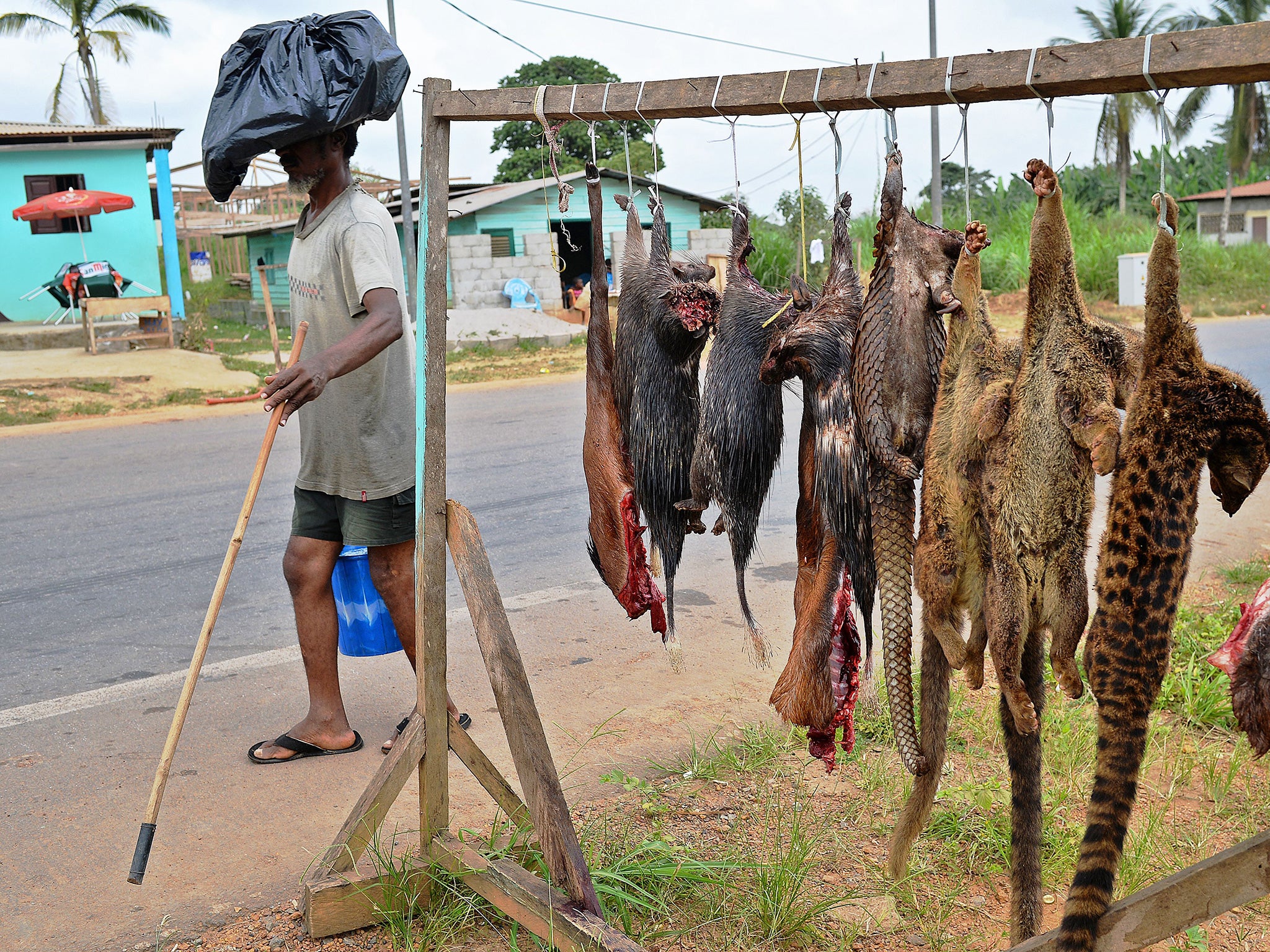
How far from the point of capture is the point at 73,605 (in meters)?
4.93

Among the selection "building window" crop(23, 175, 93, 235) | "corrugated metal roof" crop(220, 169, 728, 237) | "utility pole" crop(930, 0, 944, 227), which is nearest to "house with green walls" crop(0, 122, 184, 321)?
"building window" crop(23, 175, 93, 235)

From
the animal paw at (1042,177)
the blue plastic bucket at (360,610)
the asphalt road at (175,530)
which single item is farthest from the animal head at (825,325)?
the asphalt road at (175,530)

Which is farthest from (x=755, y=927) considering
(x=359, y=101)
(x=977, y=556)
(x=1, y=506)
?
(x=1, y=506)

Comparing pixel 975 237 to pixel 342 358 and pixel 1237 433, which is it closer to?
pixel 1237 433

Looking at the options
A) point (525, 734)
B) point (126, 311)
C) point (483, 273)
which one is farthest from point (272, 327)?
point (525, 734)

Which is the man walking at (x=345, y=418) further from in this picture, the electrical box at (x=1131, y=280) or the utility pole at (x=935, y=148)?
the electrical box at (x=1131, y=280)

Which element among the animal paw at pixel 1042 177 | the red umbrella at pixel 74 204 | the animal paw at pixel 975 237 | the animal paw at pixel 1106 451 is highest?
the red umbrella at pixel 74 204

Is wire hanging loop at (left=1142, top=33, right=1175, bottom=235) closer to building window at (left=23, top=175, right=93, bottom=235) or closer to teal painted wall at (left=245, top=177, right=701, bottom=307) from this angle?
teal painted wall at (left=245, top=177, right=701, bottom=307)

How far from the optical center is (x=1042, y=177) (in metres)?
1.55

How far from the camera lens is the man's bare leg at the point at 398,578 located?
3.16 metres

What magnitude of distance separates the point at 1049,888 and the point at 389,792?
5.56 ft

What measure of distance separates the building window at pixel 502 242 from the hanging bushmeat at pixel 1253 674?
1887 cm

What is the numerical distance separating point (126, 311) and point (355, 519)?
13.1 m

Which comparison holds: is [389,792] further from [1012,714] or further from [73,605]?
[73,605]
